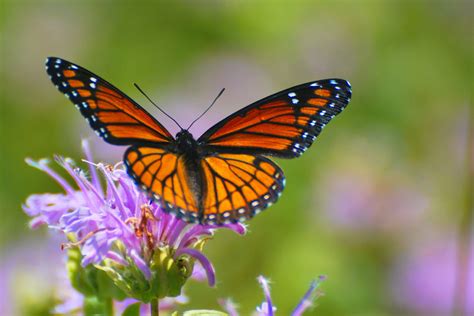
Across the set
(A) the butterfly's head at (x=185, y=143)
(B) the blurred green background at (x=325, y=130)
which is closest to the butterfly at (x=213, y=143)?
(A) the butterfly's head at (x=185, y=143)

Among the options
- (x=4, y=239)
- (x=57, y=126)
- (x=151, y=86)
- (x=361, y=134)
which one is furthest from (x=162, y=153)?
(x=151, y=86)

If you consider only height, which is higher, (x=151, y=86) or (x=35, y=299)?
(x=151, y=86)

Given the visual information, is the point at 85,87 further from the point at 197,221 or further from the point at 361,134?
the point at 361,134

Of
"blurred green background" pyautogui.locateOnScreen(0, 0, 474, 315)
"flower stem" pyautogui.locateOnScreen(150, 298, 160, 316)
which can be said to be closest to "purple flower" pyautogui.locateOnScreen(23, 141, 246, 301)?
"flower stem" pyautogui.locateOnScreen(150, 298, 160, 316)

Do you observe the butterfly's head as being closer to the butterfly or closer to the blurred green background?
the butterfly

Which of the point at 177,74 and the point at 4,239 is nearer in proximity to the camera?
the point at 4,239

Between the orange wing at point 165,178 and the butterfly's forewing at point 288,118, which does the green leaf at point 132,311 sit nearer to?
the orange wing at point 165,178
